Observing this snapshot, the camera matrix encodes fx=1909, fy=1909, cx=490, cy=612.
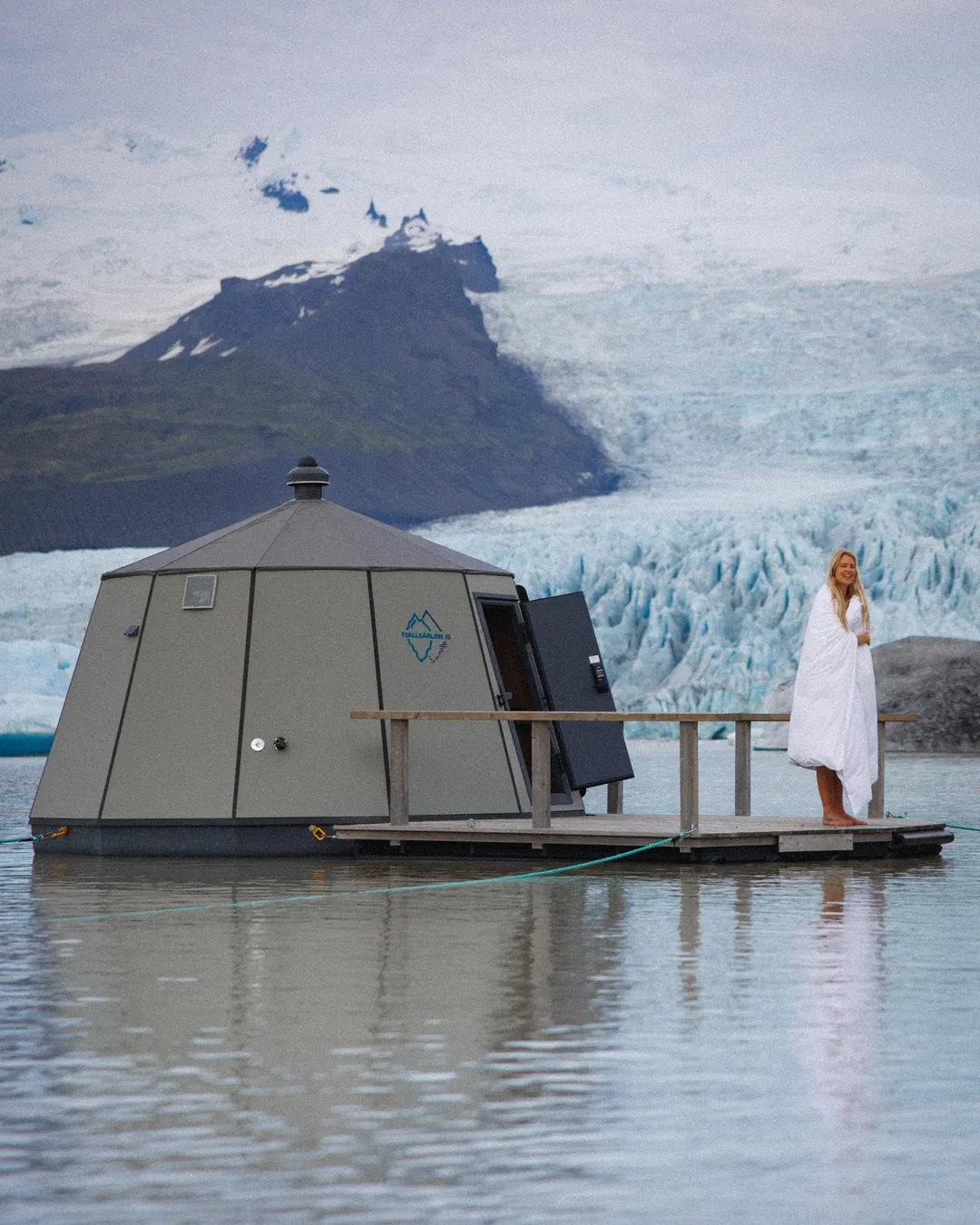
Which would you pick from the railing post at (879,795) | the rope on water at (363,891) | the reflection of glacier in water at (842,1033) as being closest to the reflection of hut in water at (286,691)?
the rope on water at (363,891)

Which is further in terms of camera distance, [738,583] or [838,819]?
[738,583]

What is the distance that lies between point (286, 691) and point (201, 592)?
1.02m

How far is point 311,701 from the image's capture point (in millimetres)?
13297

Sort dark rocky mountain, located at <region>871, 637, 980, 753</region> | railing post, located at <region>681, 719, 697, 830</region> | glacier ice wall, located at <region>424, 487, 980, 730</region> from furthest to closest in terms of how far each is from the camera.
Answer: glacier ice wall, located at <region>424, 487, 980, 730</region>
dark rocky mountain, located at <region>871, 637, 980, 753</region>
railing post, located at <region>681, 719, 697, 830</region>

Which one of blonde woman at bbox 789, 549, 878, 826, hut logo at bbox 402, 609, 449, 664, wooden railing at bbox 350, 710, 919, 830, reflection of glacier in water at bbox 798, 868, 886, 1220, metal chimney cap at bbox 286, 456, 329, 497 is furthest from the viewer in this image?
metal chimney cap at bbox 286, 456, 329, 497

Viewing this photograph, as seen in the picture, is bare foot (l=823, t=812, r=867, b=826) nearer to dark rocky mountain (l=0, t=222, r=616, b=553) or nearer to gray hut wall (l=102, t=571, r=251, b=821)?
gray hut wall (l=102, t=571, r=251, b=821)

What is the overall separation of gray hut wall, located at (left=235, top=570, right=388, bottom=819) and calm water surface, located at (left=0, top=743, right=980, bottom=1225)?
3180mm

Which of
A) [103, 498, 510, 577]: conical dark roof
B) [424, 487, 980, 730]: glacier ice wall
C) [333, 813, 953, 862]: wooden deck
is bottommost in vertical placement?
[333, 813, 953, 862]: wooden deck

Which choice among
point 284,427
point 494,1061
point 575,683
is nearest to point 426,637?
point 575,683

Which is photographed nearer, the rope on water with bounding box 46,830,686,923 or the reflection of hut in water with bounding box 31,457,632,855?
the rope on water with bounding box 46,830,686,923

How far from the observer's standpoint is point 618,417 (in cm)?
6700

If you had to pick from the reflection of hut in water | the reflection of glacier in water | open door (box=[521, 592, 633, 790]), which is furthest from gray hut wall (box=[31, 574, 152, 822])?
the reflection of glacier in water

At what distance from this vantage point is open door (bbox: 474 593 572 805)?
14250mm

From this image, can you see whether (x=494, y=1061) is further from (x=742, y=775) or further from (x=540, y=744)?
(x=742, y=775)
